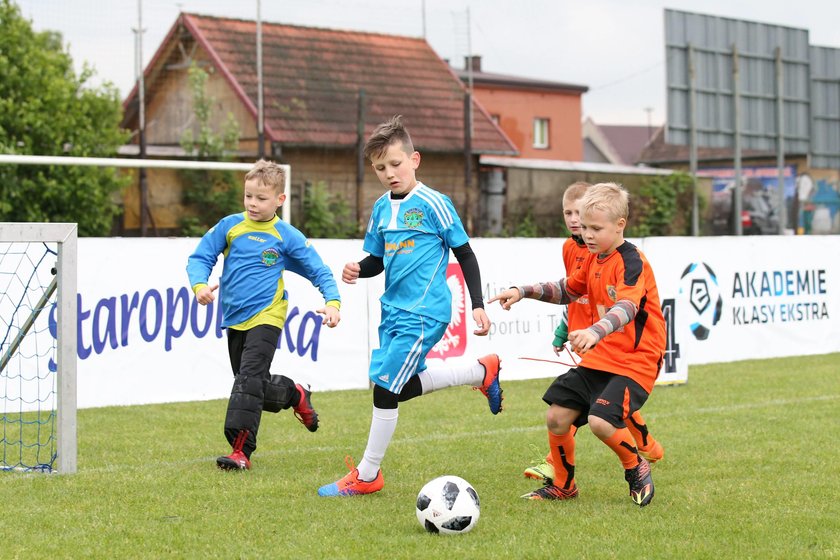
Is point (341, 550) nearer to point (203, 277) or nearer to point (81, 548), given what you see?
point (81, 548)

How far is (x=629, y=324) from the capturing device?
5754 mm

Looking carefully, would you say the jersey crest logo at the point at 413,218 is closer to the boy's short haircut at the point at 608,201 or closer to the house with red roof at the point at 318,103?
the boy's short haircut at the point at 608,201

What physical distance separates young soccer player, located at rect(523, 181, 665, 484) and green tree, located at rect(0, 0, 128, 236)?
47.7ft

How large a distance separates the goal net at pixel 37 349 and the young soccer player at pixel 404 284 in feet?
5.27

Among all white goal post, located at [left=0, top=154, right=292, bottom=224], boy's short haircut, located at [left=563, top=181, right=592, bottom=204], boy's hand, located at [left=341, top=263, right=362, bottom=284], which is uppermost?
white goal post, located at [left=0, top=154, right=292, bottom=224]

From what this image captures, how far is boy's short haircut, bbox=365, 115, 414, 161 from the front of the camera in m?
5.94

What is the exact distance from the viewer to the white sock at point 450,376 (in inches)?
244

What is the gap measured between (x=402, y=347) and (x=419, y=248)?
52cm

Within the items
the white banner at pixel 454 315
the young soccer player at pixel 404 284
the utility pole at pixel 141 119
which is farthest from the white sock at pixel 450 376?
the utility pole at pixel 141 119

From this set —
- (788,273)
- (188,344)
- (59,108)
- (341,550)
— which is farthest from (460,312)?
(59,108)

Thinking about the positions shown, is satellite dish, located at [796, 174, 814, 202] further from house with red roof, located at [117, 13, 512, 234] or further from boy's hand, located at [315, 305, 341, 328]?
boy's hand, located at [315, 305, 341, 328]

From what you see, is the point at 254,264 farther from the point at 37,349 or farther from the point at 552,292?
the point at 37,349

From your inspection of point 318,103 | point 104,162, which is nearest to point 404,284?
point 104,162

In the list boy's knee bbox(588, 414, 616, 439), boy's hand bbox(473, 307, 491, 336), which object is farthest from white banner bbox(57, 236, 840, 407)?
boy's knee bbox(588, 414, 616, 439)
